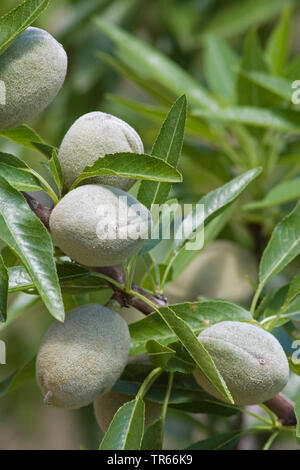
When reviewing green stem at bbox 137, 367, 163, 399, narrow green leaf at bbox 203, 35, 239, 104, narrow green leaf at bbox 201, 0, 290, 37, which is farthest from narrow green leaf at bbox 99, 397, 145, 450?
narrow green leaf at bbox 201, 0, 290, 37

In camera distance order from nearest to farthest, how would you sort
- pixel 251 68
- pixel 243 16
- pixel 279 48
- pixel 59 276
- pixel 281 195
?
1. pixel 59 276
2. pixel 281 195
3. pixel 251 68
4. pixel 279 48
5. pixel 243 16

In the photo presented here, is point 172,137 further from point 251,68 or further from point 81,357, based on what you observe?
point 251,68

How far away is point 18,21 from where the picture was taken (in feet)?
2.19

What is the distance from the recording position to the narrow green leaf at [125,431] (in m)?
0.69

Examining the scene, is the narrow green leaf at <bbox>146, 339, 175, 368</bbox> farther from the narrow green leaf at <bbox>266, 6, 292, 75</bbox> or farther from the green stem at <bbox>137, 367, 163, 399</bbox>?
the narrow green leaf at <bbox>266, 6, 292, 75</bbox>

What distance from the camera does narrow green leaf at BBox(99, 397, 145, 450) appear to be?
69 cm

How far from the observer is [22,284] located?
A: 0.72m

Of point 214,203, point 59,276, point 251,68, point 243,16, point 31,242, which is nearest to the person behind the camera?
point 31,242

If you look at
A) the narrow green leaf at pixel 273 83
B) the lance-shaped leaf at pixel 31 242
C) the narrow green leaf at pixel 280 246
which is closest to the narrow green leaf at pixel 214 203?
the narrow green leaf at pixel 280 246

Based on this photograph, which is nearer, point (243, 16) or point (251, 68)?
point (251, 68)

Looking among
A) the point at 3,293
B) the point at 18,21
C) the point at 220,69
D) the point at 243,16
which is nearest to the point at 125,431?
the point at 3,293

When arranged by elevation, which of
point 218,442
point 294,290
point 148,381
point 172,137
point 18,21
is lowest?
point 218,442

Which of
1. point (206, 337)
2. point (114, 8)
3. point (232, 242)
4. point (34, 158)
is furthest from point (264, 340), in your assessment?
point (114, 8)

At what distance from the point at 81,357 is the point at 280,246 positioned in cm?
31
